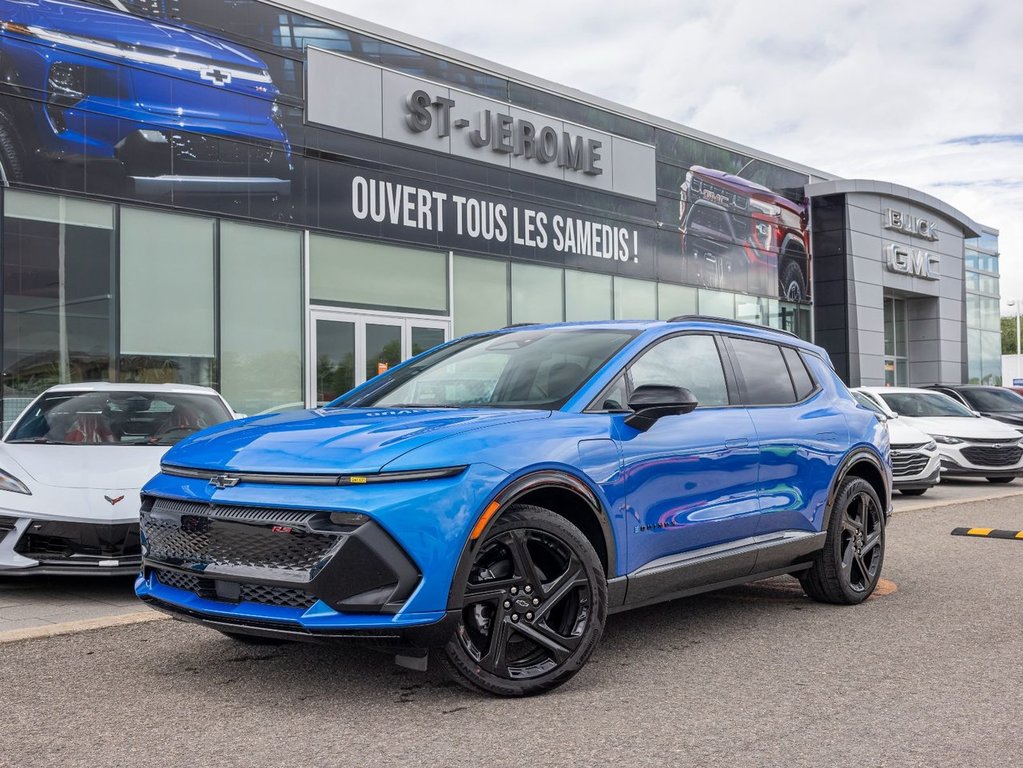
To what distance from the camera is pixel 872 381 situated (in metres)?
32.8

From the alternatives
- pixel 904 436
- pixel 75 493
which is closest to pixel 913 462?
pixel 904 436

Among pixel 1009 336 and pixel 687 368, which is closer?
pixel 687 368

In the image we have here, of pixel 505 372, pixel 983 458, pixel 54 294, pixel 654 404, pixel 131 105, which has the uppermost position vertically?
pixel 131 105

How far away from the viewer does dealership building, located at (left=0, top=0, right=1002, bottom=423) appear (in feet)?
47.6

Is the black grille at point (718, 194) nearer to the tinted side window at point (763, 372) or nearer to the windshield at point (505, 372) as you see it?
the tinted side window at point (763, 372)

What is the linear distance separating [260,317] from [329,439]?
1309 centimetres

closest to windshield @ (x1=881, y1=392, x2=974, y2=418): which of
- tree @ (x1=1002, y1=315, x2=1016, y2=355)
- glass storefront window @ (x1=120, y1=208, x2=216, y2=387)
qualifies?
glass storefront window @ (x1=120, y1=208, x2=216, y2=387)

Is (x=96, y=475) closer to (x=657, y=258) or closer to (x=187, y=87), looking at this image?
(x=187, y=87)

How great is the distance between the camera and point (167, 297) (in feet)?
51.3

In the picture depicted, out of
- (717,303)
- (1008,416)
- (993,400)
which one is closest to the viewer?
(1008,416)

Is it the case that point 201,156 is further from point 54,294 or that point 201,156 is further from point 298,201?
point 54,294

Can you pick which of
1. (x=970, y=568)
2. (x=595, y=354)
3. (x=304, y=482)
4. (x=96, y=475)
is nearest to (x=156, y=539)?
(x=304, y=482)

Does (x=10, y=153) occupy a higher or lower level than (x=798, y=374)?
higher

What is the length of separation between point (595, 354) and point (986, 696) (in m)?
2.27
